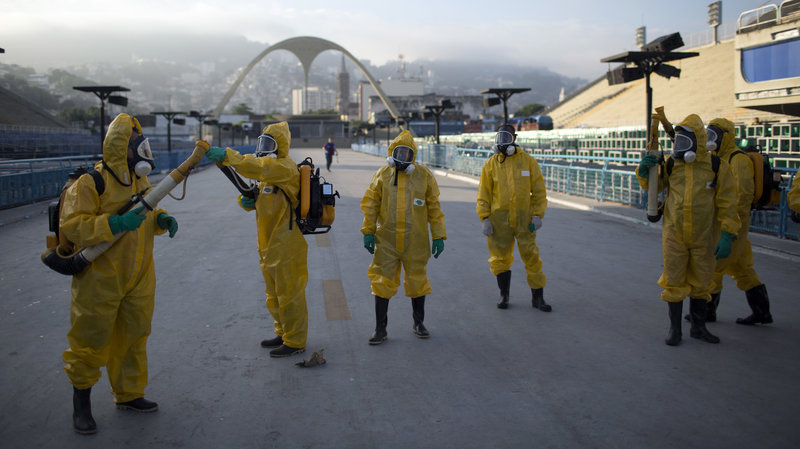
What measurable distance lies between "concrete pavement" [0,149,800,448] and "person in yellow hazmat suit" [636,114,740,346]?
40 centimetres

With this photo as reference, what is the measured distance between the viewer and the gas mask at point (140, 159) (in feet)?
12.7

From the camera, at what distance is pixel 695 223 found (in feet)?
17.0

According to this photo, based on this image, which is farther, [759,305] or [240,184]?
[759,305]

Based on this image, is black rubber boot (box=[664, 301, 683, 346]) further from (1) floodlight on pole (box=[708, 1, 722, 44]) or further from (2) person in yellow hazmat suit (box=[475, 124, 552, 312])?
(1) floodlight on pole (box=[708, 1, 722, 44])

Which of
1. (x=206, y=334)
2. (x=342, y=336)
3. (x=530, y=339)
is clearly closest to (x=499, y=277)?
(x=530, y=339)

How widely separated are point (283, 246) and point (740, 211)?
4.46m

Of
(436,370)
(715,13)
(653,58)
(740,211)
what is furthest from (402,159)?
(715,13)

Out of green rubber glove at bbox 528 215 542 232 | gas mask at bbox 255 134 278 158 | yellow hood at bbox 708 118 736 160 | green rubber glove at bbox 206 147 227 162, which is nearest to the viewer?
green rubber glove at bbox 206 147 227 162

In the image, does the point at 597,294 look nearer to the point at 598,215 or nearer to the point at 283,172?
the point at 283,172

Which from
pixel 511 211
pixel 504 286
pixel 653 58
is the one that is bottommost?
pixel 504 286

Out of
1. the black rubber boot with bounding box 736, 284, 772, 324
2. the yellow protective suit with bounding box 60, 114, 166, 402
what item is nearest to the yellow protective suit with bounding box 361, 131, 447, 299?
the yellow protective suit with bounding box 60, 114, 166, 402

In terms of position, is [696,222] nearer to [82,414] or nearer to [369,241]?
[369,241]

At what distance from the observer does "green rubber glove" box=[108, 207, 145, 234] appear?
362 centimetres

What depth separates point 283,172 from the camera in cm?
477
